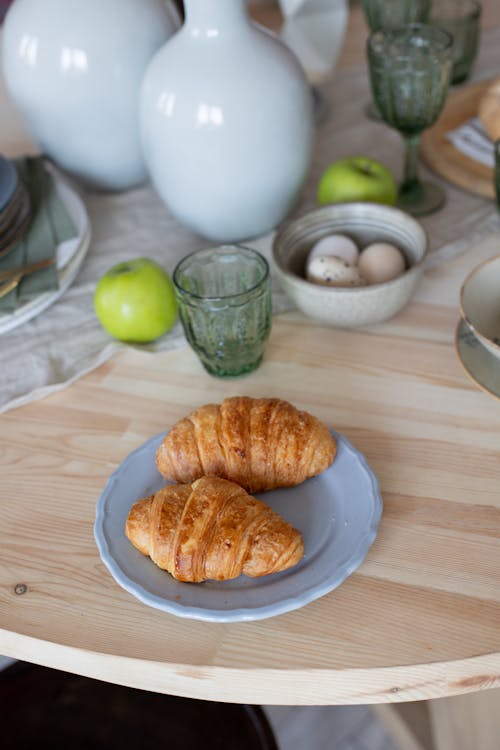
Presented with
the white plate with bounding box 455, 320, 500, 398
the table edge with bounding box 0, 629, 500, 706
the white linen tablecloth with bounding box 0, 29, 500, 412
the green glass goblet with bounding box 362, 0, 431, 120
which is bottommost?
the table edge with bounding box 0, 629, 500, 706

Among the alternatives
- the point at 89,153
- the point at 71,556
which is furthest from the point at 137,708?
the point at 89,153

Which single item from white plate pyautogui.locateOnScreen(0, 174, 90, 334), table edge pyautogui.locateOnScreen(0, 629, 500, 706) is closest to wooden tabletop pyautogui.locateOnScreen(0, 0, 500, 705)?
table edge pyautogui.locateOnScreen(0, 629, 500, 706)

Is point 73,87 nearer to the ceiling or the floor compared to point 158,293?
nearer to the ceiling

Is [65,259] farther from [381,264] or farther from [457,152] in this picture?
[457,152]

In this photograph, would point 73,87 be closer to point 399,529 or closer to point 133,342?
point 133,342

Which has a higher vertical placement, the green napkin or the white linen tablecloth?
the green napkin

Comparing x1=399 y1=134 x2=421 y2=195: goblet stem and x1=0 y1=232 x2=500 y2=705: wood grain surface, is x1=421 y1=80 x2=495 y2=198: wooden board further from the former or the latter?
x1=0 y1=232 x2=500 y2=705: wood grain surface
